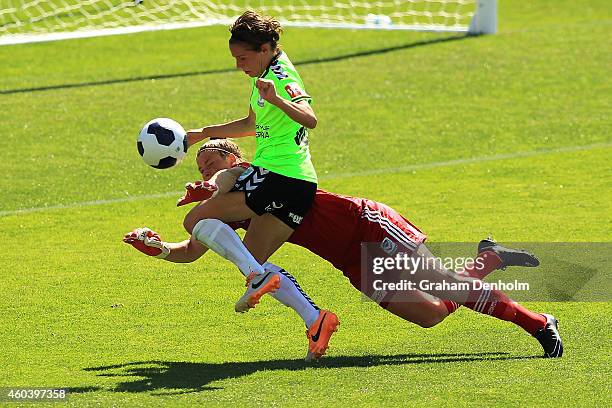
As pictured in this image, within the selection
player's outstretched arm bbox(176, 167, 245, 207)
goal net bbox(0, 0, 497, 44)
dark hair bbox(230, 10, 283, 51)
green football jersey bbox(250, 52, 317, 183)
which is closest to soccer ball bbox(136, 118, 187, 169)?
player's outstretched arm bbox(176, 167, 245, 207)

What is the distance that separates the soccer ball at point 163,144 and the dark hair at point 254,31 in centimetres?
90

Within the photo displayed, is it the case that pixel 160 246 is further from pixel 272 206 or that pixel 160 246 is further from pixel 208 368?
pixel 208 368

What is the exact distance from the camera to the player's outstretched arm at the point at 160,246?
27.1 ft

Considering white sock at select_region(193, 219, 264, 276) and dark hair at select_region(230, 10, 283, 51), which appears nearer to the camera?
white sock at select_region(193, 219, 264, 276)

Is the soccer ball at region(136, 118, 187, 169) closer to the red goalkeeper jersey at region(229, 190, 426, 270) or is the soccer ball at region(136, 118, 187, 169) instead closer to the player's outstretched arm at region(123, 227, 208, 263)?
the player's outstretched arm at region(123, 227, 208, 263)

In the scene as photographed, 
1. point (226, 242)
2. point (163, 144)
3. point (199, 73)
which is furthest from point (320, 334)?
point (199, 73)

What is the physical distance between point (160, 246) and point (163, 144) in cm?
74

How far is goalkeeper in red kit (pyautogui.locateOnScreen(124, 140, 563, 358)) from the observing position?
8227 mm

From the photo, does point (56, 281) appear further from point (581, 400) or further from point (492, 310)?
point (581, 400)

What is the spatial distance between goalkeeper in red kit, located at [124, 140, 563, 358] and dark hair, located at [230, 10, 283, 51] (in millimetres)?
828

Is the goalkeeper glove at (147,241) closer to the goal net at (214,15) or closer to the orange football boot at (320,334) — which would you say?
the orange football boot at (320,334)

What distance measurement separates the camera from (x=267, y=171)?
8156mm

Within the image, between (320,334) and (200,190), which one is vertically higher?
(200,190)

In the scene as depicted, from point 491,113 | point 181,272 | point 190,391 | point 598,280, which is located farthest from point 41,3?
point 190,391
